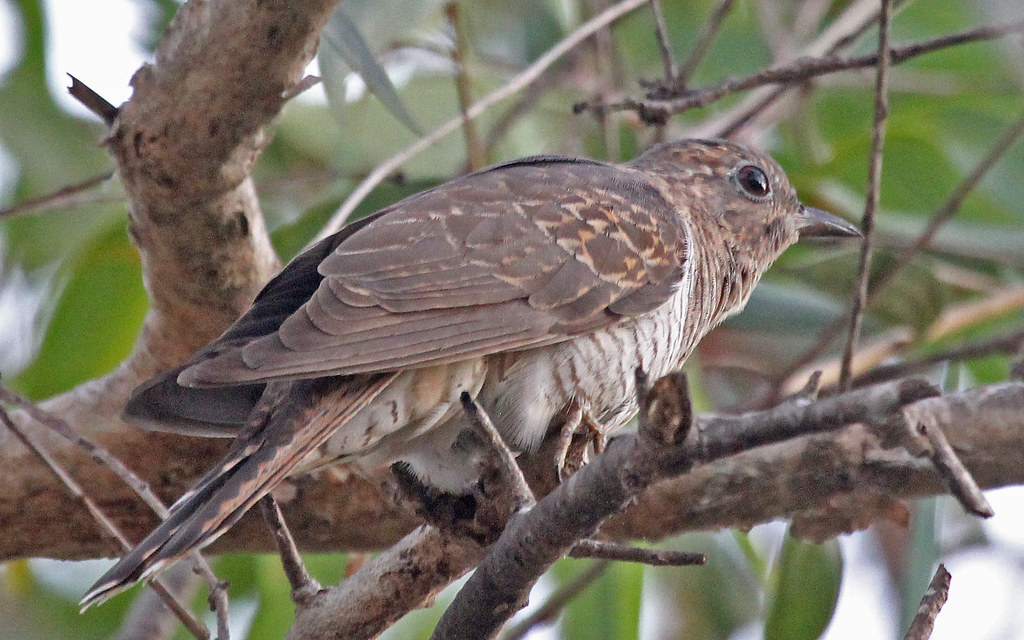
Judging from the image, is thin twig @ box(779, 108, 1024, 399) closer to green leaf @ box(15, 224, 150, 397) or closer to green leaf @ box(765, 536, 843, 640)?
green leaf @ box(765, 536, 843, 640)

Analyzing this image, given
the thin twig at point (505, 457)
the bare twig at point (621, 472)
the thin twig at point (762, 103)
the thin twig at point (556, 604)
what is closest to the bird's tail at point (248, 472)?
the thin twig at point (505, 457)

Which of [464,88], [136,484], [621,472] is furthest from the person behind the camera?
[464,88]

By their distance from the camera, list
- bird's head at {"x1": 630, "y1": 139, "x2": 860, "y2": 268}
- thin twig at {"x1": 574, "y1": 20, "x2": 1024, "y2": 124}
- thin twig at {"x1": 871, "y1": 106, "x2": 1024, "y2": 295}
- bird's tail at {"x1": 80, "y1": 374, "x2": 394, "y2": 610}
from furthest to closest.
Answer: thin twig at {"x1": 871, "y1": 106, "x2": 1024, "y2": 295}
bird's head at {"x1": 630, "y1": 139, "x2": 860, "y2": 268}
thin twig at {"x1": 574, "y1": 20, "x2": 1024, "y2": 124}
bird's tail at {"x1": 80, "y1": 374, "x2": 394, "y2": 610}

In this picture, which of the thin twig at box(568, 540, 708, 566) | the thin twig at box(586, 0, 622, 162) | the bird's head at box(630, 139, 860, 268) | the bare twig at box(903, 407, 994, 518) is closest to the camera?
the bare twig at box(903, 407, 994, 518)

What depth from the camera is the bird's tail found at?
2.09m

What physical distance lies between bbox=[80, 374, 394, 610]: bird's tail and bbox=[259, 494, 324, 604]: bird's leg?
7.2 inches

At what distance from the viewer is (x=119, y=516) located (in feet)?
12.1

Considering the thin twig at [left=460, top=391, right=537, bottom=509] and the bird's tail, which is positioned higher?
the bird's tail

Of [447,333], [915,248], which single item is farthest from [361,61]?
[915,248]

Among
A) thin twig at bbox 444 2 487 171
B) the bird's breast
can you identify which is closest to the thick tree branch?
the bird's breast

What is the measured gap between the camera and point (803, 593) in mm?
3732

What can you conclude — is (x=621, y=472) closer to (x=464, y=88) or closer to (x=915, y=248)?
(x=915, y=248)

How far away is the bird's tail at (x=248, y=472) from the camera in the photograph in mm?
2090

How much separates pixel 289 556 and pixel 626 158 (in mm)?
3655
